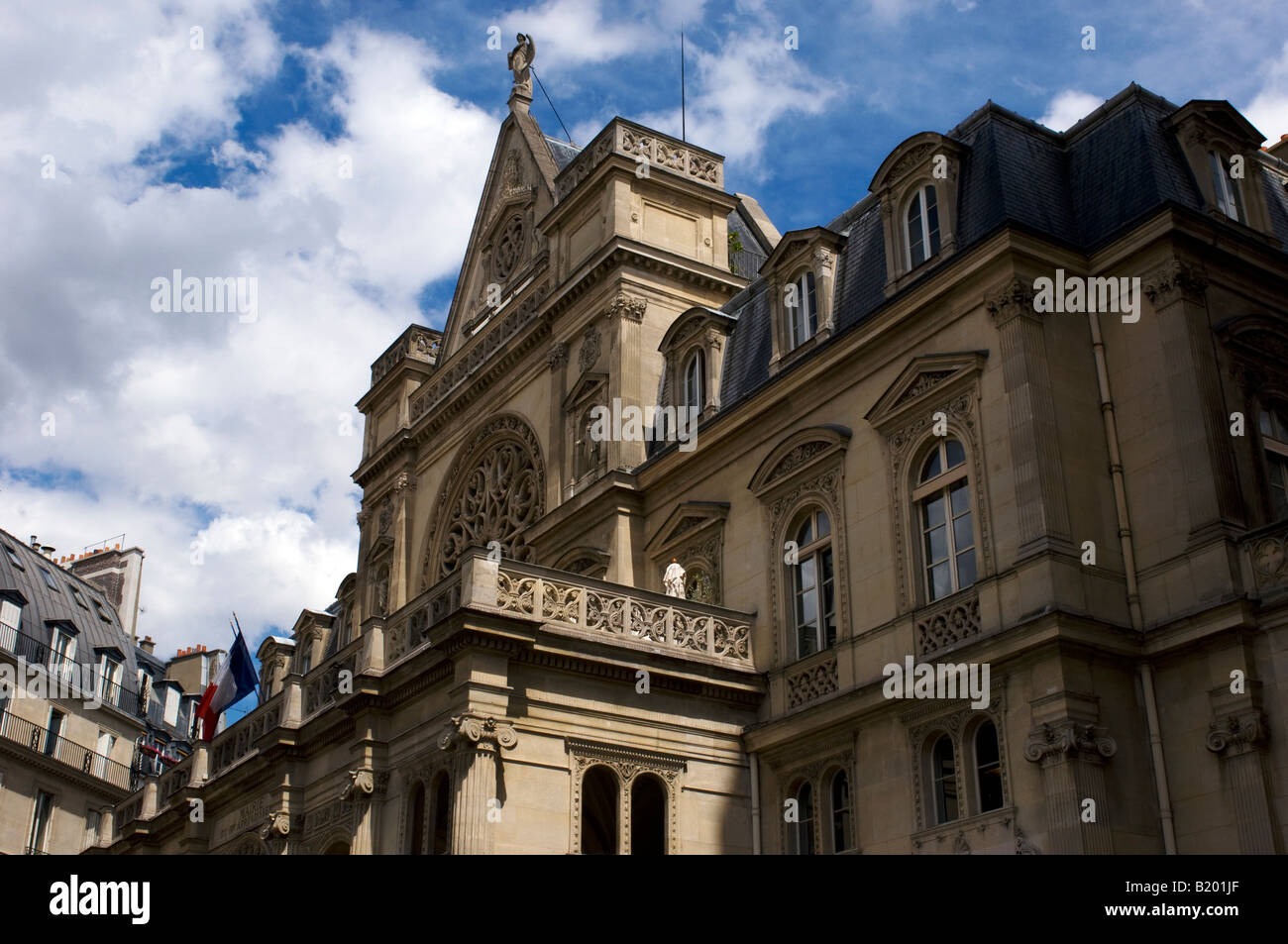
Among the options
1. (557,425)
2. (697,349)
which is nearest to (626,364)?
(697,349)

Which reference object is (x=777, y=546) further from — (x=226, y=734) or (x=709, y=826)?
(x=226, y=734)

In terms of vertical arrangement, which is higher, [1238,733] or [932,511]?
[932,511]

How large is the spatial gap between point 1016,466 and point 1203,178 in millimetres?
5467

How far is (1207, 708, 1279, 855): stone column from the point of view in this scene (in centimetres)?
1602

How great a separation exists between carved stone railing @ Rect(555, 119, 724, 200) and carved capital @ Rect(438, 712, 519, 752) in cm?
1393

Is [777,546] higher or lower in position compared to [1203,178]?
lower

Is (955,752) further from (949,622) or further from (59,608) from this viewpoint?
(59,608)

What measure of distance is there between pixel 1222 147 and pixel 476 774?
13931 mm

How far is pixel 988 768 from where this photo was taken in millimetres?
18578

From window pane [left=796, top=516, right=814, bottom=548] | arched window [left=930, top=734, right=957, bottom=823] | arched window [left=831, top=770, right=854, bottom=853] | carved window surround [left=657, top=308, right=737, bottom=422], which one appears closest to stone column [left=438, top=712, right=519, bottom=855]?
arched window [left=831, top=770, right=854, bottom=853]

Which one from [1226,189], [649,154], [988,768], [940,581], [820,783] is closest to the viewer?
[988,768]

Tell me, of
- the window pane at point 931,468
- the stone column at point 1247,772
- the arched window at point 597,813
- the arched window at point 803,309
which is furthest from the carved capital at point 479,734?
the stone column at point 1247,772
